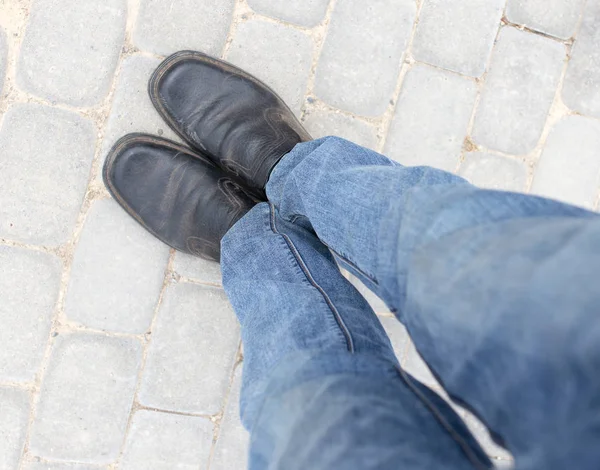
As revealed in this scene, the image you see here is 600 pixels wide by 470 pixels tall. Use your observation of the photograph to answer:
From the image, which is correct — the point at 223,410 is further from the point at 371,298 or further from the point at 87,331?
the point at 371,298

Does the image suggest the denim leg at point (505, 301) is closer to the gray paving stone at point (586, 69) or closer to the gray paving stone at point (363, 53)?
the gray paving stone at point (363, 53)

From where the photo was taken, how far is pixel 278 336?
1092 mm

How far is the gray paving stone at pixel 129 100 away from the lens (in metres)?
1.56

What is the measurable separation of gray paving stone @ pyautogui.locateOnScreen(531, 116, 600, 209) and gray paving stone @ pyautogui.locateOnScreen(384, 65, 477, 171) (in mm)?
302

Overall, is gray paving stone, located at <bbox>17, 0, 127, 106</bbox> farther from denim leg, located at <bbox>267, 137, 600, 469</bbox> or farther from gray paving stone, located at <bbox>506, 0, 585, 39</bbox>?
Answer: gray paving stone, located at <bbox>506, 0, 585, 39</bbox>

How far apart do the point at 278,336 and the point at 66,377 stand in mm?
857

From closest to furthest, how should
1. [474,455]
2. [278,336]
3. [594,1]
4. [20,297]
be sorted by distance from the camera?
[474,455] < [278,336] < [20,297] < [594,1]

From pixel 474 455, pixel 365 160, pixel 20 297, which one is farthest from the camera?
pixel 20 297

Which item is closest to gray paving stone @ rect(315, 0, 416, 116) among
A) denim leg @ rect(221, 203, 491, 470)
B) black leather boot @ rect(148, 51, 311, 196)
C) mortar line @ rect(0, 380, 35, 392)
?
black leather boot @ rect(148, 51, 311, 196)

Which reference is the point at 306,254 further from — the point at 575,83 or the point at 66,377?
the point at 575,83

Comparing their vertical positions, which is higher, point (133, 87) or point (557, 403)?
point (133, 87)

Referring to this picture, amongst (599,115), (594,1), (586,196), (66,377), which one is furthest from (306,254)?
(594,1)

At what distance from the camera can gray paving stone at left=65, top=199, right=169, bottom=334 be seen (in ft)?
5.15

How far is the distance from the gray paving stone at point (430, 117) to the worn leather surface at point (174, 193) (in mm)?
522
